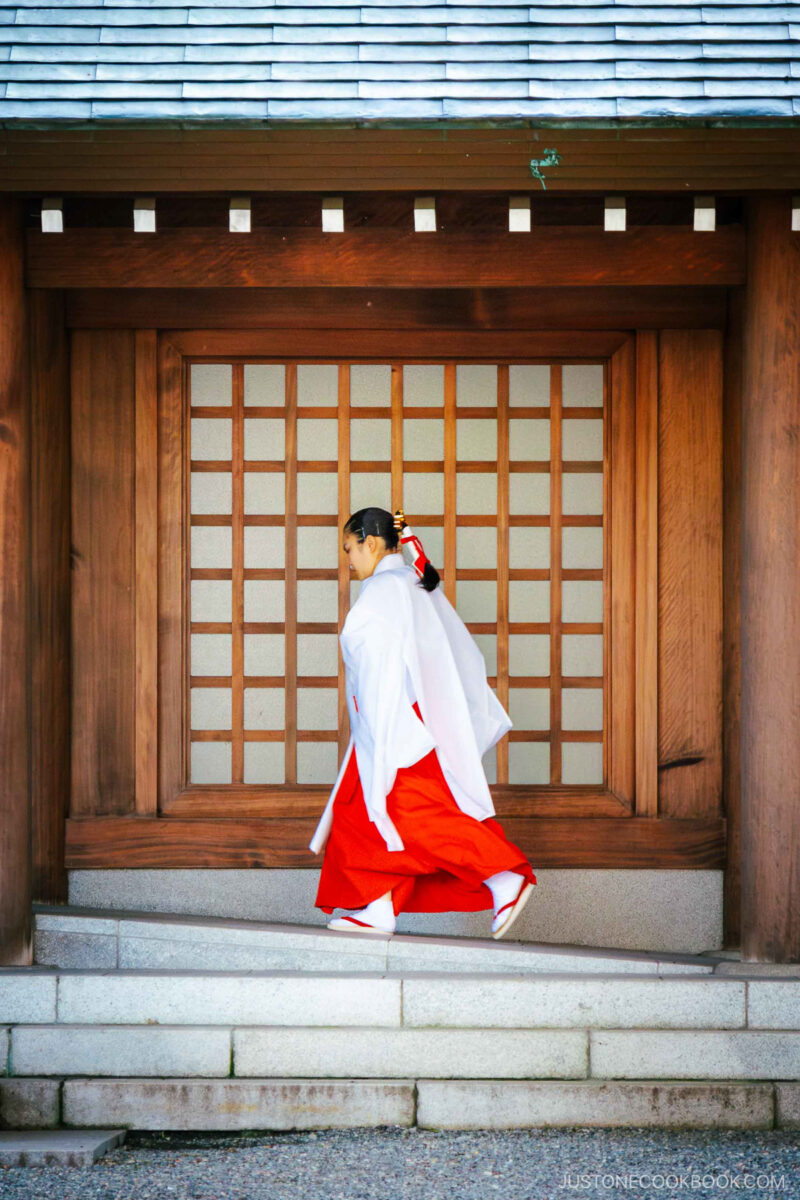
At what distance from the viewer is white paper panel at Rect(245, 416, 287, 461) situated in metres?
6.23

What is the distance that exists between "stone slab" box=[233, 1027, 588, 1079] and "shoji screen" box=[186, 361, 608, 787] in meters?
1.53

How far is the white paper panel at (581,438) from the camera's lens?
20.4 feet

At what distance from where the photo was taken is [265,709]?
625 centimetres

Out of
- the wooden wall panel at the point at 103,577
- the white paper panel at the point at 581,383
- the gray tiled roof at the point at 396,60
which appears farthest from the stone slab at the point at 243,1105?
the gray tiled roof at the point at 396,60

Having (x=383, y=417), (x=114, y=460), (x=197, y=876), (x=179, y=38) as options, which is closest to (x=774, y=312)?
(x=383, y=417)

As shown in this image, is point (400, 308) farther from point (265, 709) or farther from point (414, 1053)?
point (414, 1053)

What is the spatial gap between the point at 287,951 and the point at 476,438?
269 cm

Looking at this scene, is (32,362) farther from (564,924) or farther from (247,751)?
(564,924)

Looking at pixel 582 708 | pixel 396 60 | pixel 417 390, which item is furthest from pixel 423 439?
pixel 396 60

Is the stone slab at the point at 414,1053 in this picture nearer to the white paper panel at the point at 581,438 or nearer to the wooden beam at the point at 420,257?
the white paper panel at the point at 581,438

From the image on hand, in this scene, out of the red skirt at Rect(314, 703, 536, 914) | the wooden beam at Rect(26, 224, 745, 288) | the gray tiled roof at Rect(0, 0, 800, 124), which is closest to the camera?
the gray tiled roof at Rect(0, 0, 800, 124)

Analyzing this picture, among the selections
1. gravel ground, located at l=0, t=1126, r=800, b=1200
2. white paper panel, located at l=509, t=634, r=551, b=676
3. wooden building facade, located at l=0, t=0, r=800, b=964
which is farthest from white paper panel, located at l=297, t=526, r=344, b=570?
gravel ground, located at l=0, t=1126, r=800, b=1200

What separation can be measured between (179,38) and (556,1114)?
456 cm

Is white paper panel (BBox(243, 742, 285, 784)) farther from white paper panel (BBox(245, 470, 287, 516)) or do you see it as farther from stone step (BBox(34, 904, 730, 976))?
white paper panel (BBox(245, 470, 287, 516))
